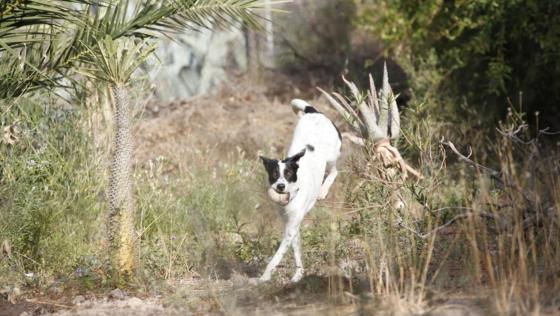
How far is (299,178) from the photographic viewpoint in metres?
7.02

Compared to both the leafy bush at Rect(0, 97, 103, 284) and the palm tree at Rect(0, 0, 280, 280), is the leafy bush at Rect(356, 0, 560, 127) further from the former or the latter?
the leafy bush at Rect(0, 97, 103, 284)

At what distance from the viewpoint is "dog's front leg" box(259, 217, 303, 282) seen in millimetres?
6619

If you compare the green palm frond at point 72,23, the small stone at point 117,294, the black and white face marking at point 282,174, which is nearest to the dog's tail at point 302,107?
the green palm frond at point 72,23

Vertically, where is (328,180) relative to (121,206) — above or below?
above

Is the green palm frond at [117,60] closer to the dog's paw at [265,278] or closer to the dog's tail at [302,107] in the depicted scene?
the dog's paw at [265,278]

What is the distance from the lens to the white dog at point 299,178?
6816 millimetres

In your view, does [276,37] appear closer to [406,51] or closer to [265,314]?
[406,51]

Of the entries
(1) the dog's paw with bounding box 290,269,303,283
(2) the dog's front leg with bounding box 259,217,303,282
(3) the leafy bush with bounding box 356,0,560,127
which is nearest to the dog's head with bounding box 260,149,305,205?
(2) the dog's front leg with bounding box 259,217,303,282

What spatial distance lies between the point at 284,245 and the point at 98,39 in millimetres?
2110

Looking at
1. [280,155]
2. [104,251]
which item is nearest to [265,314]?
[104,251]

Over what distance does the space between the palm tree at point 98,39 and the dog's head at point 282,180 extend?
3.49 ft

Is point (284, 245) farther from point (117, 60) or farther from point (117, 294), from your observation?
point (117, 60)

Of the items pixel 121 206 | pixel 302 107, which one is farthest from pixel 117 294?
pixel 302 107

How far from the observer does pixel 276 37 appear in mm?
18297
